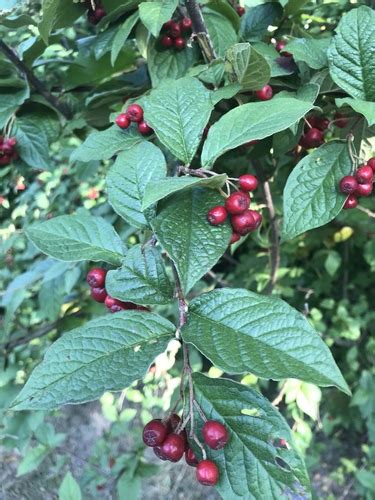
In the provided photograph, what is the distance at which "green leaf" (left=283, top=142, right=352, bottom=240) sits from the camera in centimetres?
73

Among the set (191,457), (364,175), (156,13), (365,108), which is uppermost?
(156,13)

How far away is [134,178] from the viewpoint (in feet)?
2.33

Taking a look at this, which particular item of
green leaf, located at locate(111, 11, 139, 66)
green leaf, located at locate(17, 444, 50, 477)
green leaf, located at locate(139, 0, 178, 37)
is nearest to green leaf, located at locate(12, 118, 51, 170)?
green leaf, located at locate(111, 11, 139, 66)

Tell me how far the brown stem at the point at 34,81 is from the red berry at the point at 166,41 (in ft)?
1.17

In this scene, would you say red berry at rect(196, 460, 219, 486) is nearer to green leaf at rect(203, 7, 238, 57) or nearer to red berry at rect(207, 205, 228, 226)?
red berry at rect(207, 205, 228, 226)

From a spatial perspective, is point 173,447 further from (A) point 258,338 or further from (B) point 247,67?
(B) point 247,67

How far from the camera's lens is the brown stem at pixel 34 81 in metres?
1.09

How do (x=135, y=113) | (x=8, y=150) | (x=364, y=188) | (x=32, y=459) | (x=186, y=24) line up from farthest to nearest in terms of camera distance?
(x=32, y=459) → (x=8, y=150) → (x=186, y=24) → (x=135, y=113) → (x=364, y=188)

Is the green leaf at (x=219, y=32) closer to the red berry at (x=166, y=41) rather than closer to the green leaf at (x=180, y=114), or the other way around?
the red berry at (x=166, y=41)

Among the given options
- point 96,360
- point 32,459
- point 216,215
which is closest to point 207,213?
point 216,215

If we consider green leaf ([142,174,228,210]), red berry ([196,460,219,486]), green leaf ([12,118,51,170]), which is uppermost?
→ green leaf ([142,174,228,210])

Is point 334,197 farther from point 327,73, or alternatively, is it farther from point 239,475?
point 239,475

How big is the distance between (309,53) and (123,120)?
32 cm

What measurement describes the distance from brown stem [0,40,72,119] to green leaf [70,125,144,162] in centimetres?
38
